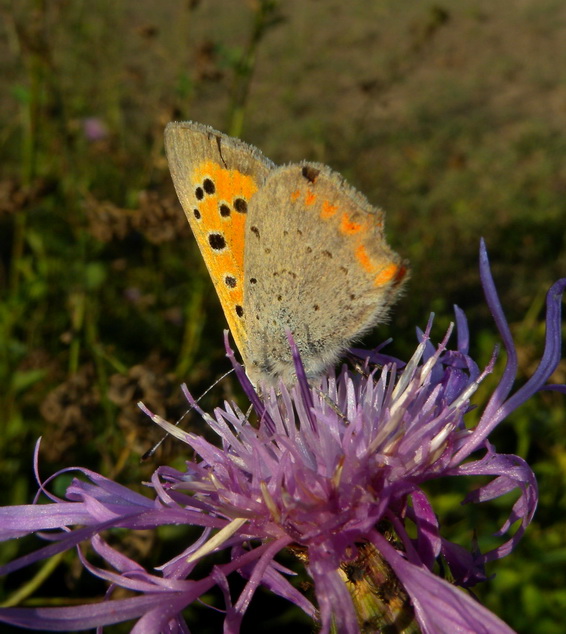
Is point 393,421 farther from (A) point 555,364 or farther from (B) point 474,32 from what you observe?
(B) point 474,32

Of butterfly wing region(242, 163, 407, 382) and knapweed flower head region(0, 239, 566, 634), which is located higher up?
butterfly wing region(242, 163, 407, 382)

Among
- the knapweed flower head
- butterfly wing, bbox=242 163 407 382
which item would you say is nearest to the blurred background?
butterfly wing, bbox=242 163 407 382

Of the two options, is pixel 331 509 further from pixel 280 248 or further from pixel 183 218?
pixel 183 218

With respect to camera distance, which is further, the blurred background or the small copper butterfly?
the blurred background

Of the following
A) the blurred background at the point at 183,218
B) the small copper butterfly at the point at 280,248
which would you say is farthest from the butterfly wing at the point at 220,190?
the blurred background at the point at 183,218

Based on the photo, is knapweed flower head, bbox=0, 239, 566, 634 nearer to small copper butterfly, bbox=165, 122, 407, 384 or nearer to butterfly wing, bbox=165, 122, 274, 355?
small copper butterfly, bbox=165, 122, 407, 384
